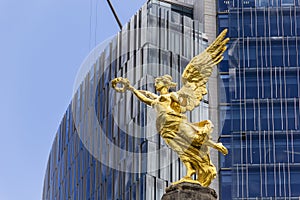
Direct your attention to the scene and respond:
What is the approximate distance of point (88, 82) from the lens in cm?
10156

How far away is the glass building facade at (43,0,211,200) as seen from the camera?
276 feet

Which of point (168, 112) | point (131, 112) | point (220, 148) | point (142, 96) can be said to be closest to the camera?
point (220, 148)

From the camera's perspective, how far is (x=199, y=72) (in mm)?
42500

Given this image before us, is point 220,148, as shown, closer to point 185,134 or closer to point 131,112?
point 185,134

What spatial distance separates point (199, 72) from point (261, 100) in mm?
53171

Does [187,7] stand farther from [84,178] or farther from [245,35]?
[84,178]

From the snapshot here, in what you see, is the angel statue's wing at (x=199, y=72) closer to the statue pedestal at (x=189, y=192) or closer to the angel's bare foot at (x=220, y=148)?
the angel's bare foot at (x=220, y=148)

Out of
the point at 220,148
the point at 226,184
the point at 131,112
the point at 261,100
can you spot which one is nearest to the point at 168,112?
the point at 220,148

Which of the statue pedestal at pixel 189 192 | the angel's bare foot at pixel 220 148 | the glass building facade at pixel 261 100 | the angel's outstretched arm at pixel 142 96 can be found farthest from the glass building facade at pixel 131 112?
the statue pedestal at pixel 189 192

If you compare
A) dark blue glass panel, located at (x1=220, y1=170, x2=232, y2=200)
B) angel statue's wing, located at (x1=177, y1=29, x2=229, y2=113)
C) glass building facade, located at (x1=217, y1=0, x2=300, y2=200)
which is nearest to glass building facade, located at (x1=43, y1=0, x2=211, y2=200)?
glass building facade, located at (x1=217, y1=0, x2=300, y2=200)

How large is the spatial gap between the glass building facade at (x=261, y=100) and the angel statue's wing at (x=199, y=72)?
49.6 m

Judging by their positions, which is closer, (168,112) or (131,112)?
(168,112)

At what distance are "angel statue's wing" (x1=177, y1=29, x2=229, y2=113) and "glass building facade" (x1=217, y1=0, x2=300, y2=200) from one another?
163 ft

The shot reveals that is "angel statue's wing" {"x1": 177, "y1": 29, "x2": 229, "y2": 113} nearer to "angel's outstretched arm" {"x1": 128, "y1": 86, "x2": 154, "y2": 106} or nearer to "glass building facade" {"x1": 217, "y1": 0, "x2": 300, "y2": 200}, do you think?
"angel's outstretched arm" {"x1": 128, "y1": 86, "x2": 154, "y2": 106}
